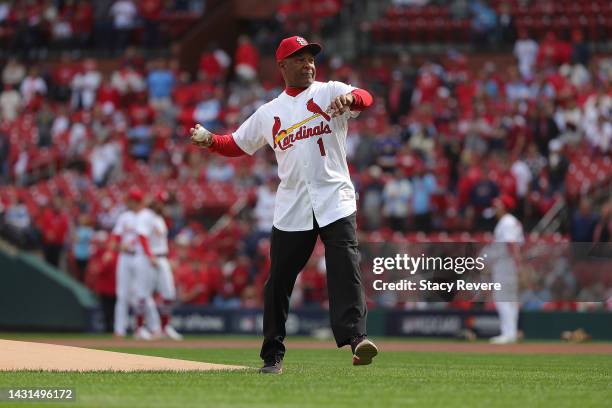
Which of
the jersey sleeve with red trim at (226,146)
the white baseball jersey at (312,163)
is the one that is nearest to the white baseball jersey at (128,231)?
the jersey sleeve with red trim at (226,146)

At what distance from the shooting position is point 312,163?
9.05m

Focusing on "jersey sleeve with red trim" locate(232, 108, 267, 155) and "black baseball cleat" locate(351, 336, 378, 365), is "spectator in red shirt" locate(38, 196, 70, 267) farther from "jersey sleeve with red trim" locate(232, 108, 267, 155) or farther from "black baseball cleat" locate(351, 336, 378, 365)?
"black baseball cleat" locate(351, 336, 378, 365)

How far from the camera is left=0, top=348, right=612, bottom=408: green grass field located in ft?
23.0

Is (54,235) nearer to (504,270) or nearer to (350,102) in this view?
Result: (504,270)

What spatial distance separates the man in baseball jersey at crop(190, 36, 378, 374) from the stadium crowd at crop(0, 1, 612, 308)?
1130 cm

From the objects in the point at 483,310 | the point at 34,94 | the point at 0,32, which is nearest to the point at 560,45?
the point at 483,310

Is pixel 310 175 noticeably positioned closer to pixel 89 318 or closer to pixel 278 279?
pixel 278 279

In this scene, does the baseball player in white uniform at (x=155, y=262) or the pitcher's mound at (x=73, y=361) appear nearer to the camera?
the pitcher's mound at (x=73, y=361)

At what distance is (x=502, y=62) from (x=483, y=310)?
847 centimetres

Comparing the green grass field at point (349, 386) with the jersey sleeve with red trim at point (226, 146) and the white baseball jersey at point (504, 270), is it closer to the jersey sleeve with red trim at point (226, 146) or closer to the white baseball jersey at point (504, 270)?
Result: the white baseball jersey at point (504, 270)

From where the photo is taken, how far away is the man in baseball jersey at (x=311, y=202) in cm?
899

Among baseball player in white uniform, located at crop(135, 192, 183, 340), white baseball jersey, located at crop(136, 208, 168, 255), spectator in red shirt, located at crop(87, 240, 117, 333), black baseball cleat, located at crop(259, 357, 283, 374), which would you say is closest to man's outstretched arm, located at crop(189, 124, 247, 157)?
black baseball cleat, located at crop(259, 357, 283, 374)

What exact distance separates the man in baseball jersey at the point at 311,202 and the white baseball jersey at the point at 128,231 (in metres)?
10.2

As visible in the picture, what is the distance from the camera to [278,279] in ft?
30.0
